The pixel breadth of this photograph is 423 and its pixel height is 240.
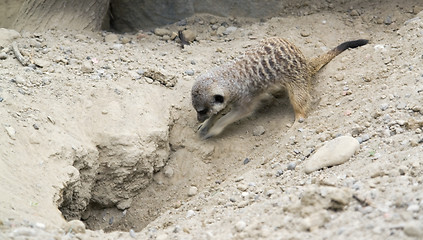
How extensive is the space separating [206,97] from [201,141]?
0.37 m

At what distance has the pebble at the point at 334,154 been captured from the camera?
2.60 m

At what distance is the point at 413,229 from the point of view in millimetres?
1611

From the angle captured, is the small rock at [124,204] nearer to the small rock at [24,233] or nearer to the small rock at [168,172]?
the small rock at [168,172]

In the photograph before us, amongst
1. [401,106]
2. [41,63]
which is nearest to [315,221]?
[401,106]

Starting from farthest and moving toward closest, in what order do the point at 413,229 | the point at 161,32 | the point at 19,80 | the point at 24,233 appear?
1. the point at 161,32
2. the point at 19,80
3. the point at 24,233
4. the point at 413,229

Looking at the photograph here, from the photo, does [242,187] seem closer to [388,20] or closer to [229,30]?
[229,30]

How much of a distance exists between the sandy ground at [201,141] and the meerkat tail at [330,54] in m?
0.08

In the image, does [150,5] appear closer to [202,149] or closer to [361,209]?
[202,149]

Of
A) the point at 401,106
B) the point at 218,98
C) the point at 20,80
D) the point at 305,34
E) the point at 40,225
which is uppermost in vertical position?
the point at 305,34

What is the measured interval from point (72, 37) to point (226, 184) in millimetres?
2003

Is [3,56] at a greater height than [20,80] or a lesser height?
greater

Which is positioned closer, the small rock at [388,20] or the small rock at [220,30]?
the small rock at [388,20]

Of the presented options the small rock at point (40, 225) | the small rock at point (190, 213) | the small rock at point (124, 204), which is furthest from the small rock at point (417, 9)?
the small rock at point (40, 225)

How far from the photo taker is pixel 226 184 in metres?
3.11
